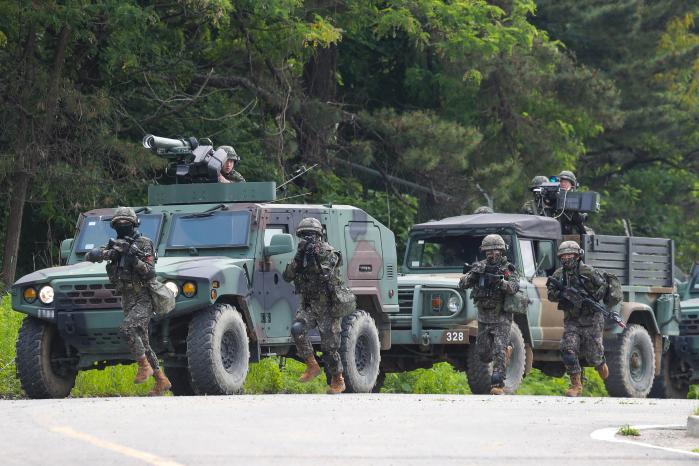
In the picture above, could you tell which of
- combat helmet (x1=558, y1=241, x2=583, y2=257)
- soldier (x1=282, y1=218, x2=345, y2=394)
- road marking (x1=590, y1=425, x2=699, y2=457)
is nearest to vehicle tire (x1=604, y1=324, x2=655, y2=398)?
combat helmet (x1=558, y1=241, x2=583, y2=257)

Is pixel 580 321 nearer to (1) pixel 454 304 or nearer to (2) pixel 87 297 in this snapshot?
(1) pixel 454 304

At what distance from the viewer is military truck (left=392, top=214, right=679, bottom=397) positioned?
1769cm

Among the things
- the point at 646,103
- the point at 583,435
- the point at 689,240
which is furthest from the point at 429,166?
the point at 583,435

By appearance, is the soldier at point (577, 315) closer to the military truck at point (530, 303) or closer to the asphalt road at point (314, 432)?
the military truck at point (530, 303)

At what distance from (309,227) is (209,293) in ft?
4.74

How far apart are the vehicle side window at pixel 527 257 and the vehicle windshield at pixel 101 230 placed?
15.7 ft

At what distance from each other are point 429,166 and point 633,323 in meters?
8.35

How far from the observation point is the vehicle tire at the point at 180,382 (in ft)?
55.2

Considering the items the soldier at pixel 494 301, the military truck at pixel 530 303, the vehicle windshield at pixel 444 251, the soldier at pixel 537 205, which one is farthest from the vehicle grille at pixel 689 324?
the soldier at pixel 494 301

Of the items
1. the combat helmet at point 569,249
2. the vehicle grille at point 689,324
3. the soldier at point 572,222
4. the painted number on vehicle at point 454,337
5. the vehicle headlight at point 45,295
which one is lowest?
the painted number on vehicle at point 454,337

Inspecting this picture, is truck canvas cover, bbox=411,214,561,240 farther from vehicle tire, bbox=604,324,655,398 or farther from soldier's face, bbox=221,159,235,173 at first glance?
soldier's face, bbox=221,159,235,173

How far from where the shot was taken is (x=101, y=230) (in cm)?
1600

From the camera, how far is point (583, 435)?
10.9 metres

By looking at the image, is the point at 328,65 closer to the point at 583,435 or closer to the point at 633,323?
the point at 633,323
